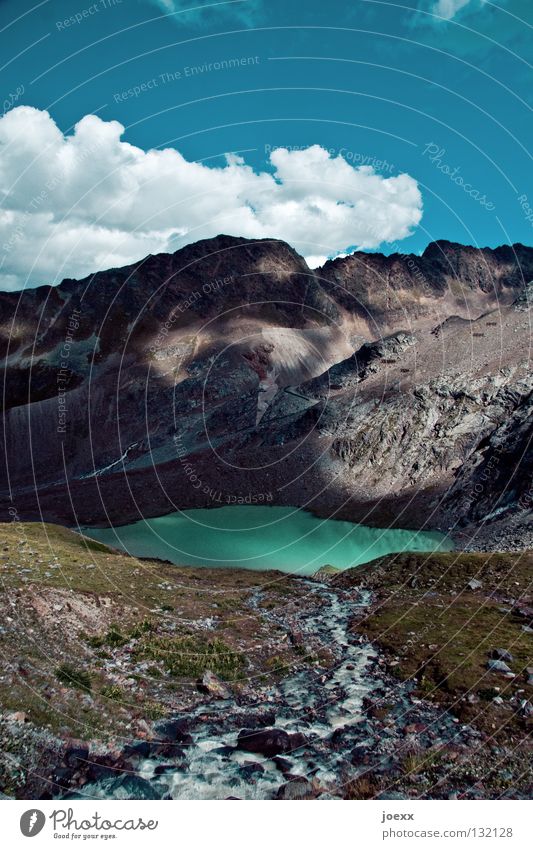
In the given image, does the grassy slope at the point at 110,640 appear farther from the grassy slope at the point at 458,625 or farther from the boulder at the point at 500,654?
the boulder at the point at 500,654

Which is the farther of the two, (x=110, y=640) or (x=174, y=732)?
(x=110, y=640)

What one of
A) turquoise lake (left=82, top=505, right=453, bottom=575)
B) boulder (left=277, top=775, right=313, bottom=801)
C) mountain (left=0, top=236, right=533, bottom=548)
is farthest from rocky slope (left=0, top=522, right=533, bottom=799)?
mountain (left=0, top=236, right=533, bottom=548)

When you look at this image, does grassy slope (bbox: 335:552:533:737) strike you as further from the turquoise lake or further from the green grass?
the turquoise lake

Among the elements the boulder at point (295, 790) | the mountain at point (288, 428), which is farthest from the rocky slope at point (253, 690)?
the mountain at point (288, 428)

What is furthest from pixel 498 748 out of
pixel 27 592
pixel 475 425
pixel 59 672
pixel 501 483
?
pixel 475 425

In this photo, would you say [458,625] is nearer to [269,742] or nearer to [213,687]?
[213,687]

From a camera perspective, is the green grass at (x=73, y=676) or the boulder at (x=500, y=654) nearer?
the green grass at (x=73, y=676)

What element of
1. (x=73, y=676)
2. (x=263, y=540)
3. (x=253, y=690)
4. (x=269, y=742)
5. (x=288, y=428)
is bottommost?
(x=263, y=540)

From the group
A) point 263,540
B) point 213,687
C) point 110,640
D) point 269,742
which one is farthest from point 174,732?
point 263,540
